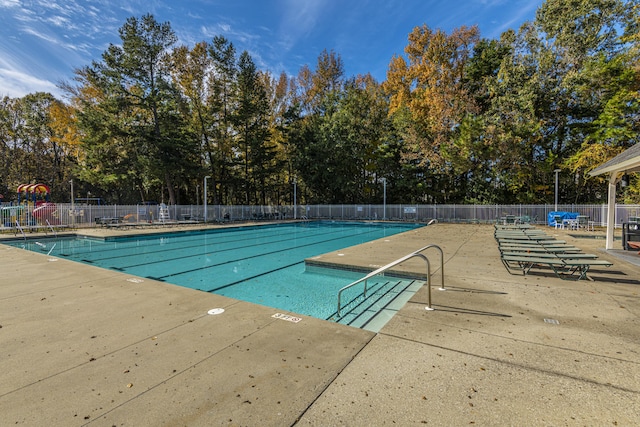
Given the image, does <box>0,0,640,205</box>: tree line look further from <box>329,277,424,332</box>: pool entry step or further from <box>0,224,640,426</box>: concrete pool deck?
<box>0,224,640,426</box>: concrete pool deck

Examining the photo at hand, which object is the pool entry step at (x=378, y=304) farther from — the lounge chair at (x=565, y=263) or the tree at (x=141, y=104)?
the tree at (x=141, y=104)

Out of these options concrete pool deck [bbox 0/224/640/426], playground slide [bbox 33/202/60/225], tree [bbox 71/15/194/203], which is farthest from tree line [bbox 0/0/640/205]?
concrete pool deck [bbox 0/224/640/426]

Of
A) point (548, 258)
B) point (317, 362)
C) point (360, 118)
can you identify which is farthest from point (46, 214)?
point (360, 118)

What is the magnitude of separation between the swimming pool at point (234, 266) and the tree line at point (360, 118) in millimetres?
13306

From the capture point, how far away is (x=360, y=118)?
28.8m

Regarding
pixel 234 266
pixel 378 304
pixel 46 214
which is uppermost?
pixel 46 214

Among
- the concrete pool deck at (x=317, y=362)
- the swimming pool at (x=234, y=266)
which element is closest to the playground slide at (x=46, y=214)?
the swimming pool at (x=234, y=266)

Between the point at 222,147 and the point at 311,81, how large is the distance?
38.8 feet

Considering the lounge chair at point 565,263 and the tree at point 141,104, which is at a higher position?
the tree at point 141,104

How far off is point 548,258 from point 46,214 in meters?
20.9

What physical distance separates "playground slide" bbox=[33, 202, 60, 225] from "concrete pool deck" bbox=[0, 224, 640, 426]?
47.5 feet

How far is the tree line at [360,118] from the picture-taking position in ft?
64.5

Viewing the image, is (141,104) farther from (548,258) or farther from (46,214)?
(548,258)

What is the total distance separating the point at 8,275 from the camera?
18.6 feet
